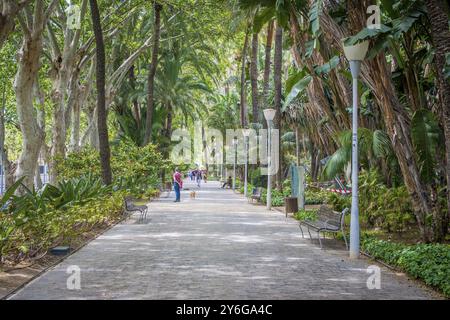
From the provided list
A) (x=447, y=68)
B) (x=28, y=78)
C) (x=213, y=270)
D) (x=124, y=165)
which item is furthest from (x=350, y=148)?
(x=124, y=165)

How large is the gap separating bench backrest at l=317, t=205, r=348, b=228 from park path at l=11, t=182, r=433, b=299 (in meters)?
0.52

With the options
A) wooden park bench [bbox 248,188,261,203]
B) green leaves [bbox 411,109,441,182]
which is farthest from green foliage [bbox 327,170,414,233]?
wooden park bench [bbox 248,188,261,203]

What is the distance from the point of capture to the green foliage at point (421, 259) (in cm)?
855

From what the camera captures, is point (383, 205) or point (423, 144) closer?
point (423, 144)

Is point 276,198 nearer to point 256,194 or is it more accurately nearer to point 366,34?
point 256,194

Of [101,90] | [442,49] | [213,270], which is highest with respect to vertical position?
[101,90]

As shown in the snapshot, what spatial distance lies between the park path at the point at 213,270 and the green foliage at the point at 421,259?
0.22m

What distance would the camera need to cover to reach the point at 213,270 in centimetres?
1007

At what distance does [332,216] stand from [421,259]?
13.2ft

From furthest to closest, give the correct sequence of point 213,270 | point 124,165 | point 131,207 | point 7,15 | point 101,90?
point 124,165 → point 101,90 → point 131,207 → point 7,15 → point 213,270

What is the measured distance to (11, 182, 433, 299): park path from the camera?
8234 millimetres

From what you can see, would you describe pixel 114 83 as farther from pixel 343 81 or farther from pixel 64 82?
pixel 343 81

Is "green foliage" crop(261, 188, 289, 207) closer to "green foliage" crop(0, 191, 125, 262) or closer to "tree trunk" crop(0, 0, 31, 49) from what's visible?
"green foliage" crop(0, 191, 125, 262)

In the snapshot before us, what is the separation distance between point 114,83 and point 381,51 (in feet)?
81.3
